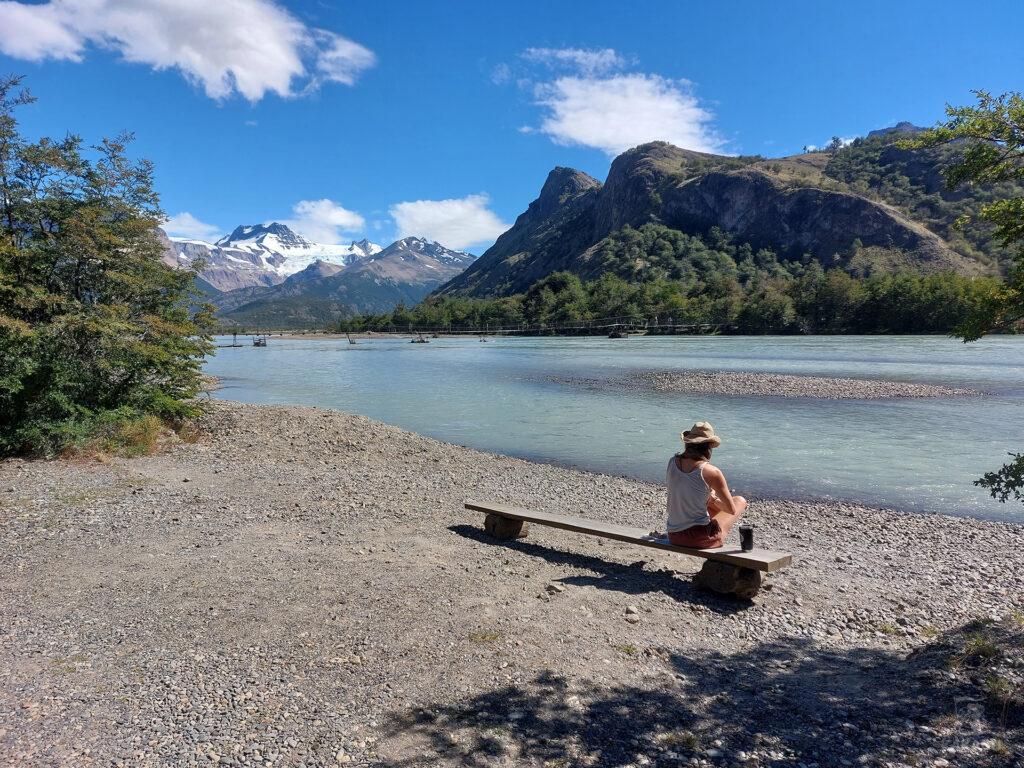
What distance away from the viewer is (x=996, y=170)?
4.88 m

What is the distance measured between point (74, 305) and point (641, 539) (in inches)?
518

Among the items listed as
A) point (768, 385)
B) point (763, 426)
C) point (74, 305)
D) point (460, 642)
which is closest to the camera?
point (460, 642)

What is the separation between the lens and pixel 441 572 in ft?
24.9

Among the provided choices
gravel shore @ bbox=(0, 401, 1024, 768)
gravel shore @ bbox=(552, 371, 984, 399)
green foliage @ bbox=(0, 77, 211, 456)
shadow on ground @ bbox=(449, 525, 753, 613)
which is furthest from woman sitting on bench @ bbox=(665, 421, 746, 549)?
gravel shore @ bbox=(552, 371, 984, 399)

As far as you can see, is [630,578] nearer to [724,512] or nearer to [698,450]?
[724,512]

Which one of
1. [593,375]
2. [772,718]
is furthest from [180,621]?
[593,375]

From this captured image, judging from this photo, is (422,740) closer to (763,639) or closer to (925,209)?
(763,639)

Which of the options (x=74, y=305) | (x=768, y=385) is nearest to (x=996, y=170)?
(x=74, y=305)

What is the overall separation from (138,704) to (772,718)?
15.8 ft

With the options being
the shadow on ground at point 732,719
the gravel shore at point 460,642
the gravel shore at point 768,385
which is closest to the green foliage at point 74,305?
the gravel shore at point 460,642

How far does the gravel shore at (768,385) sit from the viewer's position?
1256 inches

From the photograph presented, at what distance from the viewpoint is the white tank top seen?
7199 millimetres

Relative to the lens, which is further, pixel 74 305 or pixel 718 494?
pixel 74 305

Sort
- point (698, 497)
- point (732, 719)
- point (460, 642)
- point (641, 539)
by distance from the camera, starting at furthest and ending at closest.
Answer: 1. point (641, 539)
2. point (698, 497)
3. point (460, 642)
4. point (732, 719)
